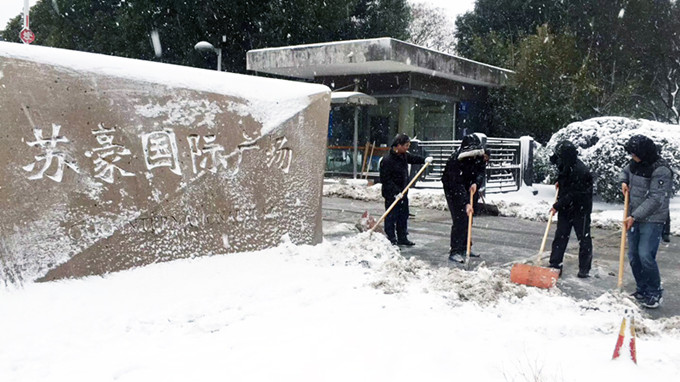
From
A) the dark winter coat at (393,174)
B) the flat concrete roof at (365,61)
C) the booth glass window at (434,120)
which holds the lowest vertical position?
the dark winter coat at (393,174)

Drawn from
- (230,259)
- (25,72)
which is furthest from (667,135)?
(25,72)

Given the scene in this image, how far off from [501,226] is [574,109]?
1024cm

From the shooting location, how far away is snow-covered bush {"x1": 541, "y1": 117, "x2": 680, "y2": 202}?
10609mm

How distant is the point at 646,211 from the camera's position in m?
4.75

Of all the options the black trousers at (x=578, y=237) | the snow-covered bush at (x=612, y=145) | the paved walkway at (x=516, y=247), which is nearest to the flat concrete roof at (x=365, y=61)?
the snow-covered bush at (x=612, y=145)

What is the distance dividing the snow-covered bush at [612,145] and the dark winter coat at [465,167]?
5389 mm

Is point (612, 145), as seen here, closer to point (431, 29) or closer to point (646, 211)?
point (646, 211)

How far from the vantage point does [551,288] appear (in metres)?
5.01

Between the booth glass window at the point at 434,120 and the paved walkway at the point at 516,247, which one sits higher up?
the booth glass window at the point at 434,120

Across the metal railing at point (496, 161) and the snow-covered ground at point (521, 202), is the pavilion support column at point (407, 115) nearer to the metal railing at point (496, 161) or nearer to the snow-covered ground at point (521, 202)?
the metal railing at point (496, 161)

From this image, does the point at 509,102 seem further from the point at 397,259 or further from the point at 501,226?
the point at 397,259

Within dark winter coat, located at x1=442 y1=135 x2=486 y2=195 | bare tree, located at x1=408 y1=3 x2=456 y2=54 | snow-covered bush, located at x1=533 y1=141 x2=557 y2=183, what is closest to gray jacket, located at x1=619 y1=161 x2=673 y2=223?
dark winter coat, located at x1=442 y1=135 x2=486 y2=195

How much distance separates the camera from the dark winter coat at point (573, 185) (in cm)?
583

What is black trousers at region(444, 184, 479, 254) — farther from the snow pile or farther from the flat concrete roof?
the flat concrete roof
